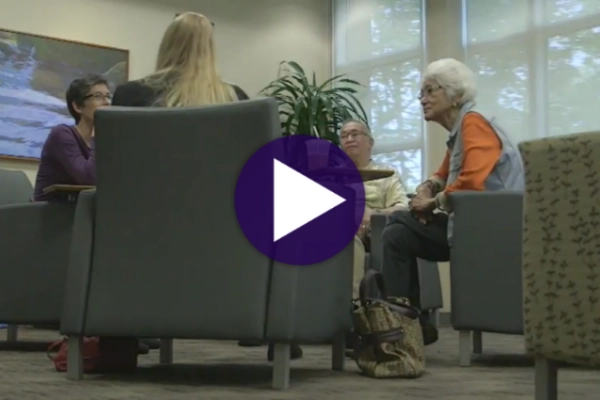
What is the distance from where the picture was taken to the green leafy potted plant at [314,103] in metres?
5.98

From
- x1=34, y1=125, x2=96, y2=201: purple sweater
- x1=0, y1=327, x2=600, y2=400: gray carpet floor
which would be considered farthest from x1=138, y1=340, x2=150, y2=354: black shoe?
x1=34, y1=125, x2=96, y2=201: purple sweater

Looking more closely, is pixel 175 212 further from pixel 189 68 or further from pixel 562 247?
pixel 562 247

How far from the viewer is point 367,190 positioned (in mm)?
4105

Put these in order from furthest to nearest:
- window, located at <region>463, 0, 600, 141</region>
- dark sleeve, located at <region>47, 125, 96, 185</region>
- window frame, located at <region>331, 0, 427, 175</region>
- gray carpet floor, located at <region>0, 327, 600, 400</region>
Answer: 1. window frame, located at <region>331, 0, 427, 175</region>
2. window, located at <region>463, 0, 600, 141</region>
3. dark sleeve, located at <region>47, 125, 96, 185</region>
4. gray carpet floor, located at <region>0, 327, 600, 400</region>

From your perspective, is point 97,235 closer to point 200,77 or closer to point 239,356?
point 200,77

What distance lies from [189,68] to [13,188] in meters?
2.06

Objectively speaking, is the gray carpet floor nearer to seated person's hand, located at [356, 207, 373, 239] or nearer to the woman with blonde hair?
the woman with blonde hair

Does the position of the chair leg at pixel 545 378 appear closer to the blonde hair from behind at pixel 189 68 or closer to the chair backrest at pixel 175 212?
the chair backrest at pixel 175 212

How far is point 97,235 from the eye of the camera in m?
2.00

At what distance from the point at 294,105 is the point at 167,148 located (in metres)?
4.17

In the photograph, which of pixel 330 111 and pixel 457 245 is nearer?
pixel 457 245

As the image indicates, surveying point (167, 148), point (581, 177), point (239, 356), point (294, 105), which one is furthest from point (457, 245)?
point (294, 105)

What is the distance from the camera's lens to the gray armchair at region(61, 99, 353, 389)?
6.17ft

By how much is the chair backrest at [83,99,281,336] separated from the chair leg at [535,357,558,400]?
0.67m
